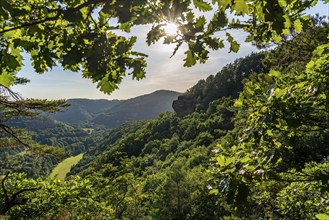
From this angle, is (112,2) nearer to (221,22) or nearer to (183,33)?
(183,33)

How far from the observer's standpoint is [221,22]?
2.95 meters

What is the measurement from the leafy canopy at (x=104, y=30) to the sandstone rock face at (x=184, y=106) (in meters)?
124

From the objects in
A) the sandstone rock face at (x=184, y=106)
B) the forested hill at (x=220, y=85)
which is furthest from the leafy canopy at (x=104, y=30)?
the sandstone rock face at (x=184, y=106)

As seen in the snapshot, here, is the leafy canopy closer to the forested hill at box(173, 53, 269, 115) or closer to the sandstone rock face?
the forested hill at box(173, 53, 269, 115)

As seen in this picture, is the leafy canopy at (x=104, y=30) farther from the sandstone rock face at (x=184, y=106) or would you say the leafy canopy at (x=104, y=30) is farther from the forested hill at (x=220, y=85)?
the sandstone rock face at (x=184, y=106)

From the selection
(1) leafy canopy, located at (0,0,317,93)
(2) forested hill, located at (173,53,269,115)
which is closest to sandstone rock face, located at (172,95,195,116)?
(2) forested hill, located at (173,53,269,115)

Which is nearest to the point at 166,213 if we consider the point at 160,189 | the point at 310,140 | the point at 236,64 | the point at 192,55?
the point at 160,189

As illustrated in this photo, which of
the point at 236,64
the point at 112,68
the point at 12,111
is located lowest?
the point at 112,68

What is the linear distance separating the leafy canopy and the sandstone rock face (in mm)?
123869

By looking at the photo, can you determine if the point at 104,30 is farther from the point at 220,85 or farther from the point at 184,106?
the point at 184,106

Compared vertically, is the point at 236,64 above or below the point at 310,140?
above

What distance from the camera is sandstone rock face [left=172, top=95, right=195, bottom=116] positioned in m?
128

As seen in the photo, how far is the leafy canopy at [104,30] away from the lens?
1.98m

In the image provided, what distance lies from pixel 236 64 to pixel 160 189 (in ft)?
305
